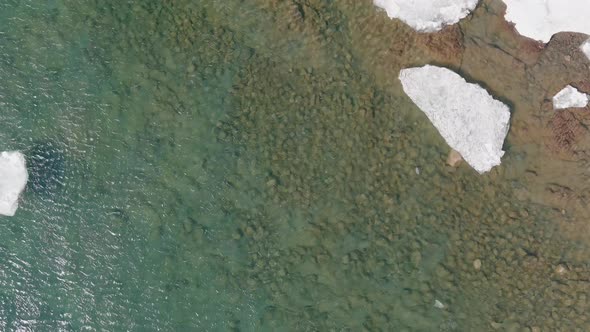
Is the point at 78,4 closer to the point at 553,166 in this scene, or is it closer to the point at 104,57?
the point at 104,57

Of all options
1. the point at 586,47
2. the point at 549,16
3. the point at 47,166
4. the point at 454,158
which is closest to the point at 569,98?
the point at 586,47

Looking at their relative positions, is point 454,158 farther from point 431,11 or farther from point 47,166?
point 47,166

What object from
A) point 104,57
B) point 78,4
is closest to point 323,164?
point 104,57

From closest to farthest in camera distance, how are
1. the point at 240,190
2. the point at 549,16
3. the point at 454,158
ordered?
the point at 549,16
the point at 454,158
the point at 240,190

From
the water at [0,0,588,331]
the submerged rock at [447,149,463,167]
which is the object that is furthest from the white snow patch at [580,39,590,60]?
the submerged rock at [447,149,463,167]

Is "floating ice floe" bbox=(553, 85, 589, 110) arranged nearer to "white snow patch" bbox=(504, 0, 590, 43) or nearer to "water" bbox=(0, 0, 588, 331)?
"white snow patch" bbox=(504, 0, 590, 43)

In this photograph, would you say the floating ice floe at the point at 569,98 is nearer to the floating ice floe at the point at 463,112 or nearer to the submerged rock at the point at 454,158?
the floating ice floe at the point at 463,112
